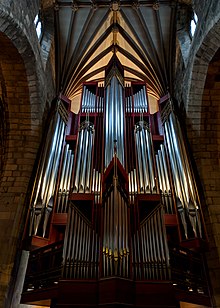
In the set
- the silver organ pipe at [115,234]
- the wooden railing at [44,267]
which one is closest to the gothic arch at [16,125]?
the wooden railing at [44,267]

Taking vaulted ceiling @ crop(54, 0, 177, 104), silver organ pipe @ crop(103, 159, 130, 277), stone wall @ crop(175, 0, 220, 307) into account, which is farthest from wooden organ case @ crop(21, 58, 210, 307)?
vaulted ceiling @ crop(54, 0, 177, 104)

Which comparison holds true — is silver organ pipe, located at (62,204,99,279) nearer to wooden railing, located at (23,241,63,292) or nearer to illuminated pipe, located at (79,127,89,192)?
wooden railing, located at (23,241,63,292)

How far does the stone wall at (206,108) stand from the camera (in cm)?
797

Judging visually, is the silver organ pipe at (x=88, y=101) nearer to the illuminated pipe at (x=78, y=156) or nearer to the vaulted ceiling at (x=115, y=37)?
the vaulted ceiling at (x=115, y=37)

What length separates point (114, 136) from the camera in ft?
33.2

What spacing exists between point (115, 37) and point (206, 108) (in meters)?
6.24

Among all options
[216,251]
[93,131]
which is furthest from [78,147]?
[216,251]

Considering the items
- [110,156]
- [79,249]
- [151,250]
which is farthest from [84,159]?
[151,250]

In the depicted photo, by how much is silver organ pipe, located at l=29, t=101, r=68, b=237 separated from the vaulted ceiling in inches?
106

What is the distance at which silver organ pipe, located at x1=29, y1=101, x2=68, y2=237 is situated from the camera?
24.7ft

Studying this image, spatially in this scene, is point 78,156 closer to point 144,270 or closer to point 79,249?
point 79,249

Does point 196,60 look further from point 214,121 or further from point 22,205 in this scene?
point 22,205

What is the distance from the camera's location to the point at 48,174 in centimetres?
867

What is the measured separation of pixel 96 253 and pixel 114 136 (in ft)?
15.0
